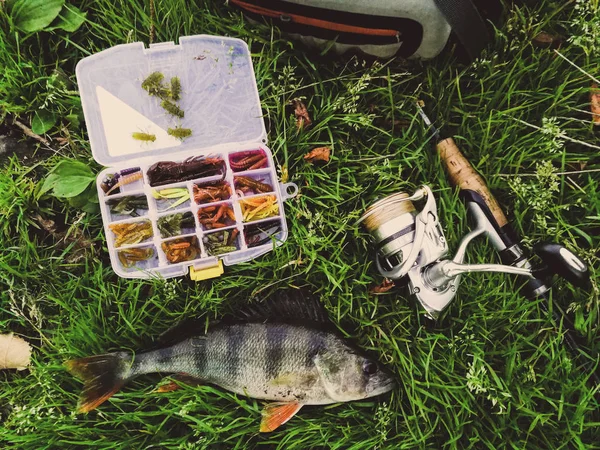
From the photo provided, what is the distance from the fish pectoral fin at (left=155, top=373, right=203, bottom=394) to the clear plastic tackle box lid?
121 cm

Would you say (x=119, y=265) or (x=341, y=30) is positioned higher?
(x=341, y=30)

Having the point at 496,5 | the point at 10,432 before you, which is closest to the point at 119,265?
the point at 10,432

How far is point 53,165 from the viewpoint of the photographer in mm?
3256

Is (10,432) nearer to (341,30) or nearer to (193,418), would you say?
(193,418)

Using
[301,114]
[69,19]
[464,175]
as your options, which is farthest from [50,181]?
[464,175]

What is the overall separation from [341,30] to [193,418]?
2203 mm

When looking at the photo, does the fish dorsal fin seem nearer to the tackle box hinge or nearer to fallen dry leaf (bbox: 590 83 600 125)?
the tackle box hinge

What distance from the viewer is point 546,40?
3244mm

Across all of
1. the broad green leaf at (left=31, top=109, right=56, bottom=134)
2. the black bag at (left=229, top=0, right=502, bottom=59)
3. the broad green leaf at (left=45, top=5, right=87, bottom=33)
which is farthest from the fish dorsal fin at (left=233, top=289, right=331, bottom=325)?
the broad green leaf at (left=45, top=5, right=87, bottom=33)

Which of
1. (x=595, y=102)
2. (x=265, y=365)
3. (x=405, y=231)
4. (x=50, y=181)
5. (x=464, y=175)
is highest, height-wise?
(x=595, y=102)

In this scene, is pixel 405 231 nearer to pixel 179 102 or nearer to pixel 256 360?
pixel 256 360

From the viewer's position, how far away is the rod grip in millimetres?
3133

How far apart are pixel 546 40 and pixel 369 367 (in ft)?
6.91

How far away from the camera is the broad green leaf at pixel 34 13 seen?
123 inches
